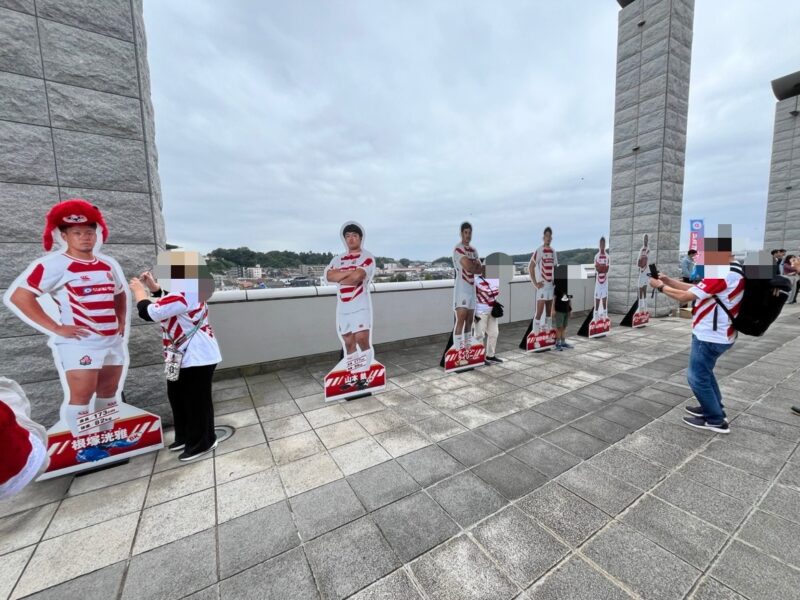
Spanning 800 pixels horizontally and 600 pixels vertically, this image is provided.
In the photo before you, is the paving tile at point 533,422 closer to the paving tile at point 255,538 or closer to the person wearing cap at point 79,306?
the paving tile at point 255,538

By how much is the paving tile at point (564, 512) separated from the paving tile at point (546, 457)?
0.25m

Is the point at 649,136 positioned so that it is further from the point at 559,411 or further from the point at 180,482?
the point at 180,482

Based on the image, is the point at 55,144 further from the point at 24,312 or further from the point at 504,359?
the point at 504,359

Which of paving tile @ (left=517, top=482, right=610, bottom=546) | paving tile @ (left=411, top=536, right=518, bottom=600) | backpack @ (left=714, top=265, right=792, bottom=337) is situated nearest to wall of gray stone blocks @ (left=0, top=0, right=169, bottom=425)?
paving tile @ (left=411, top=536, right=518, bottom=600)

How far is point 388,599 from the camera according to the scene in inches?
74.2

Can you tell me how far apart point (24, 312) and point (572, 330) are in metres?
10.4

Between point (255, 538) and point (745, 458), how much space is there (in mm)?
4392

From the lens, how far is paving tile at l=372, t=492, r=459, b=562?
2238 millimetres

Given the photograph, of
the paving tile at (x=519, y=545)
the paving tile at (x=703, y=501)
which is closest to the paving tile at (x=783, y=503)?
the paving tile at (x=703, y=501)

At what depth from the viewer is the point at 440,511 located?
8.36 ft

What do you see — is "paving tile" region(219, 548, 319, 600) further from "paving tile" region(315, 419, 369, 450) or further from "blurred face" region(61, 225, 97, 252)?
"blurred face" region(61, 225, 97, 252)

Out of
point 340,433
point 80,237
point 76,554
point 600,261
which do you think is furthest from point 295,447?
point 600,261

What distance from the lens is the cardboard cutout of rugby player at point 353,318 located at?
4688 millimetres

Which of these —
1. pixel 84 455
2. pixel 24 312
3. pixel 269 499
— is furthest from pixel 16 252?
pixel 269 499
